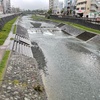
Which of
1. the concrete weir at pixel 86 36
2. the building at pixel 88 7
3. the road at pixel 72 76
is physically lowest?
the road at pixel 72 76

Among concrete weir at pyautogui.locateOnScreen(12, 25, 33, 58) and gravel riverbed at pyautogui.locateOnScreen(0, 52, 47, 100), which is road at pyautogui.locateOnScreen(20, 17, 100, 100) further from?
concrete weir at pyautogui.locateOnScreen(12, 25, 33, 58)

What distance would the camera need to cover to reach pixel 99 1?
86250mm

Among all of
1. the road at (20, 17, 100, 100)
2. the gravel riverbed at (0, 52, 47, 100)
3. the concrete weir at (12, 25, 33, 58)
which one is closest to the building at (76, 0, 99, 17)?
the concrete weir at (12, 25, 33, 58)

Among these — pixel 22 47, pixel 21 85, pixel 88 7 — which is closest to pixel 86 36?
pixel 22 47

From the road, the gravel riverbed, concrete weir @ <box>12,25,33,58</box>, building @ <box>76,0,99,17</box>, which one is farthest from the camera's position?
building @ <box>76,0,99,17</box>

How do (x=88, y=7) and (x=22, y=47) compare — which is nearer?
(x=22, y=47)

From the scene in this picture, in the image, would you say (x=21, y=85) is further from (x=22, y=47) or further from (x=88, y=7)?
(x=88, y=7)

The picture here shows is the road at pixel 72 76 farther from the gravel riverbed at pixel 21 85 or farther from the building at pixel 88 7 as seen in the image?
the building at pixel 88 7

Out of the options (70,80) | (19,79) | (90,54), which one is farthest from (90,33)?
(19,79)

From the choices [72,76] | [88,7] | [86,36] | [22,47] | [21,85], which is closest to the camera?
[21,85]

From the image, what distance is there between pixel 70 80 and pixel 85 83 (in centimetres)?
117

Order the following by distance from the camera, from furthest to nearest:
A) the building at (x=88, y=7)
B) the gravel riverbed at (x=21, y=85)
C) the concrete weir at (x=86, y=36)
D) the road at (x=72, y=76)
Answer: the building at (x=88, y=7)
the concrete weir at (x=86, y=36)
the road at (x=72, y=76)
the gravel riverbed at (x=21, y=85)

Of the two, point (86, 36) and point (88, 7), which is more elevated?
point (88, 7)

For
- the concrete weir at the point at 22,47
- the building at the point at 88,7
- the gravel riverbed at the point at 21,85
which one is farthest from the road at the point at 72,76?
the building at the point at 88,7
